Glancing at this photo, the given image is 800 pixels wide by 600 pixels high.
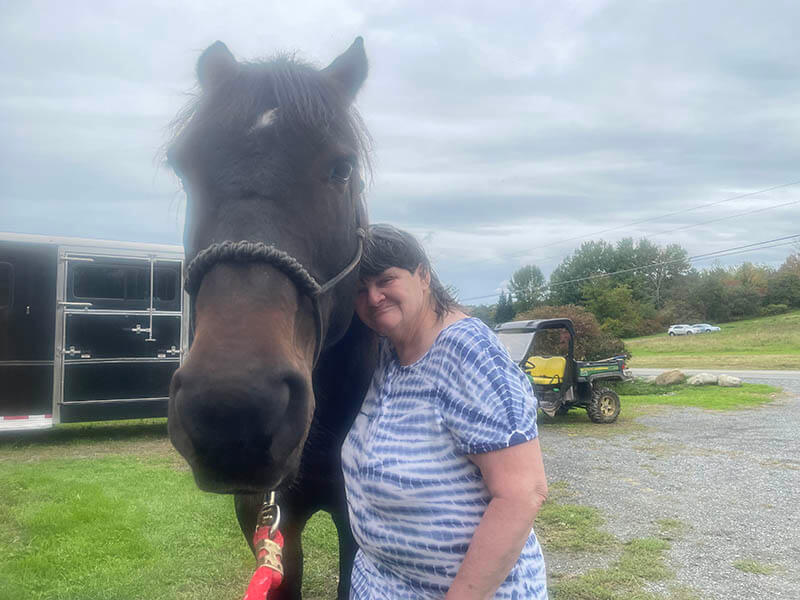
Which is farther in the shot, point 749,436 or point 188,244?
point 749,436

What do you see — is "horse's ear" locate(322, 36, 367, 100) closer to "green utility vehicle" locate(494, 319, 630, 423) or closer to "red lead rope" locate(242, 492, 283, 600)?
"red lead rope" locate(242, 492, 283, 600)

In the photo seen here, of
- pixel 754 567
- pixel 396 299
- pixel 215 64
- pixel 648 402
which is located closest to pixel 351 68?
pixel 215 64

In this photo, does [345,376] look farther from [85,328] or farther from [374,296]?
[85,328]

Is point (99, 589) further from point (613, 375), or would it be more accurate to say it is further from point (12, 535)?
point (613, 375)

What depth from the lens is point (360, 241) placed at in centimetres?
189

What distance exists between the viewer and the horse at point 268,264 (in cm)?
Answer: 124

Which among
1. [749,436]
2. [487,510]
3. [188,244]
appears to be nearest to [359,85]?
[188,244]

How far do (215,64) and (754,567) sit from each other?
498 centimetres

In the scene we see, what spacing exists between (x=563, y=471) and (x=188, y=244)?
6873mm

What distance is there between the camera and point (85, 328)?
29.6ft

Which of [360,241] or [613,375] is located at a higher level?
[360,241]

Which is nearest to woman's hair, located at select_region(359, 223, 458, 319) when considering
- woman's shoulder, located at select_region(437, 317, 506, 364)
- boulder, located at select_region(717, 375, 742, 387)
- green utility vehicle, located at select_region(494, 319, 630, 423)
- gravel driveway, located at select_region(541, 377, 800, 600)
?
woman's shoulder, located at select_region(437, 317, 506, 364)

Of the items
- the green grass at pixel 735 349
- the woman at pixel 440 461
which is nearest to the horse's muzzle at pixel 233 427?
the woman at pixel 440 461

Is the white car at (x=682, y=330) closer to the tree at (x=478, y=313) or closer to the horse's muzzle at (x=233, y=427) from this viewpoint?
the tree at (x=478, y=313)
